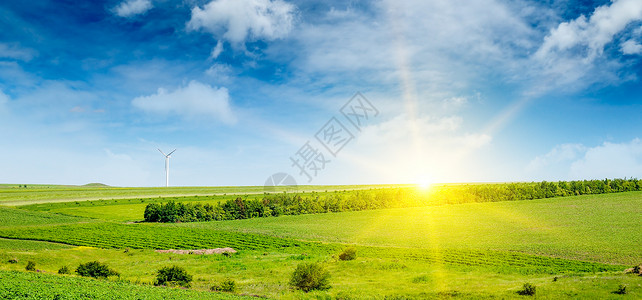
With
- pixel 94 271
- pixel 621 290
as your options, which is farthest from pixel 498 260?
pixel 94 271

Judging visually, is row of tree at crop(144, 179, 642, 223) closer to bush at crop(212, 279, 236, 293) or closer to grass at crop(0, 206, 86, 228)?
grass at crop(0, 206, 86, 228)

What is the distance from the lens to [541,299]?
99.0ft

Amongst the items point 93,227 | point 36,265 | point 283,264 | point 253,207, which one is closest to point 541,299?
point 283,264

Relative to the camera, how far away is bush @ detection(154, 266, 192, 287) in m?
38.2

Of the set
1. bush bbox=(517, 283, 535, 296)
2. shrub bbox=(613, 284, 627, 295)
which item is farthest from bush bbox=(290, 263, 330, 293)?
shrub bbox=(613, 284, 627, 295)

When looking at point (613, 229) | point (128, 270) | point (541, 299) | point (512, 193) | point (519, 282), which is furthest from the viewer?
point (512, 193)

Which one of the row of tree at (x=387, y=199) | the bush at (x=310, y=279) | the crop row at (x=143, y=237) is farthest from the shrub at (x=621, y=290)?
the row of tree at (x=387, y=199)

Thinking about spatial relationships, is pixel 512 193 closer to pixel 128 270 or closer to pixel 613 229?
pixel 613 229

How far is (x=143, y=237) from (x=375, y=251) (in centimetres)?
4665

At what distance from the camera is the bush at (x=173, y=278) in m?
38.2

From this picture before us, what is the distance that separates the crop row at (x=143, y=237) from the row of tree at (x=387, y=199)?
30411 millimetres

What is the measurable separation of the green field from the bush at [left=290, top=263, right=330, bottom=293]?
1296 mm

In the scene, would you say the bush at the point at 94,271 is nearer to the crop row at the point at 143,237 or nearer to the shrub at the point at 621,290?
the crop row at the point at 143,237

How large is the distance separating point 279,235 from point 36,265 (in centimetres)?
4330
